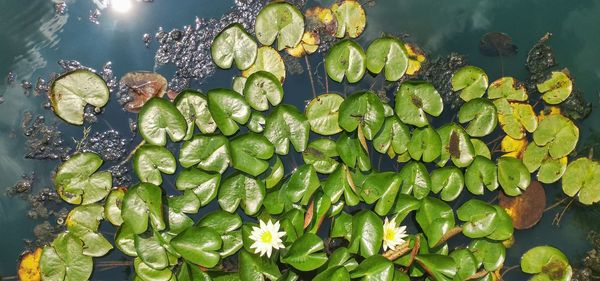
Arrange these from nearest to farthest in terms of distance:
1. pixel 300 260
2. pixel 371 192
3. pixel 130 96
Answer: pixel 300 260 → pixel 371 192 → pixel 130 96

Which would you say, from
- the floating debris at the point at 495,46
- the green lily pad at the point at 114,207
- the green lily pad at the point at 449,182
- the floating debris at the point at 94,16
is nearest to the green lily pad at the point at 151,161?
the green lily pad at the point at 114,207

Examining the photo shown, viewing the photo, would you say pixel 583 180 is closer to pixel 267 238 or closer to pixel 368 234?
pixel 368 234

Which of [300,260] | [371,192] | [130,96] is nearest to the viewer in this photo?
[300,260]

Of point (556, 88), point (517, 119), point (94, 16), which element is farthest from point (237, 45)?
point (556, 88)

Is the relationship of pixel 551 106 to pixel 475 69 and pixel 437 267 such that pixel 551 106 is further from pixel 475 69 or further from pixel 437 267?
pixel 437 267

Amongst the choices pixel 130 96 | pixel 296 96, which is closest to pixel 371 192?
pixel 296 96

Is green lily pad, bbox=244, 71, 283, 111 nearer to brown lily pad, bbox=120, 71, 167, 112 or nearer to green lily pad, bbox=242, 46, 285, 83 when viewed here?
green lily pad, bbox=242, 46, 285, 83
